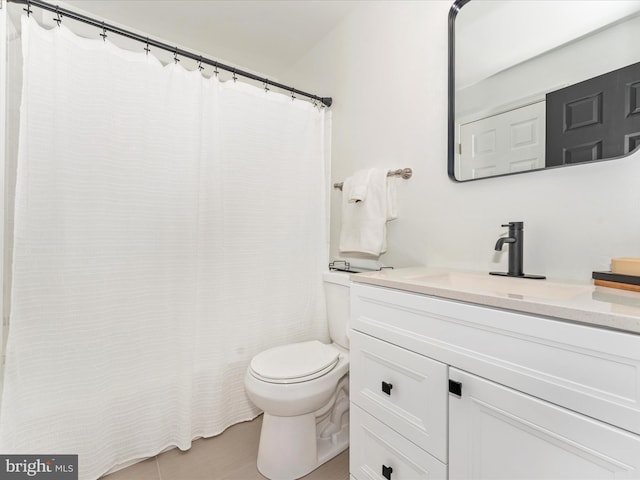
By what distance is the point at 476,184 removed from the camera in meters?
1.30

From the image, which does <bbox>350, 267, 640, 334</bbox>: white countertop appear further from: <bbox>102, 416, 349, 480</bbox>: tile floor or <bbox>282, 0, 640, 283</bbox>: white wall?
<bbox>102, 416, 349, 480</bbox>: tile floor

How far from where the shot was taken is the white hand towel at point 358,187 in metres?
1.65

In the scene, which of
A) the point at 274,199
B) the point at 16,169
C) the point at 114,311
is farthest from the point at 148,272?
the point at 274,199

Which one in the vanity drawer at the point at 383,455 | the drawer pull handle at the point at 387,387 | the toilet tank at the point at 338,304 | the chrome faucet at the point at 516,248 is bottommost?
the vanity drawer at the point at 383,455

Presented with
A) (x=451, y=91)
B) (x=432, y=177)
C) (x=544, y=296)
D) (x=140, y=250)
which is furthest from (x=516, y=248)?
(x=140, y=250)

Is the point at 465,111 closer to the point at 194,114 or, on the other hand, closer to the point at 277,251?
the point at 277,251

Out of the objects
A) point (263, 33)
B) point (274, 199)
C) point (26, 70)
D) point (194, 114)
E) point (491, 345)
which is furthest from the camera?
point (263, 33)

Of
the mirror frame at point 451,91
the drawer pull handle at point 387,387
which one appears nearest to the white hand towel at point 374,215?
the mirror frame at point 451,91

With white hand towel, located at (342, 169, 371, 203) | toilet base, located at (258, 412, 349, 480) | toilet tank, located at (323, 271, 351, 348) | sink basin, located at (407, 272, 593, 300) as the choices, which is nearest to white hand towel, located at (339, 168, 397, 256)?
white hand towel, located at (342, 169, 371, 203)

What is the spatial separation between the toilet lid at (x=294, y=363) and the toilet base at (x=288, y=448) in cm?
21

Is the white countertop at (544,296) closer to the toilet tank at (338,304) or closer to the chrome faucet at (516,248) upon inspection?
the chrome faucet at (516,248)

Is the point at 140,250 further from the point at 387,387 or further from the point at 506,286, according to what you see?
the point at 506,286

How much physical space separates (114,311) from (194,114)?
95 centimetres

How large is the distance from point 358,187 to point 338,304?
65 centimetres
